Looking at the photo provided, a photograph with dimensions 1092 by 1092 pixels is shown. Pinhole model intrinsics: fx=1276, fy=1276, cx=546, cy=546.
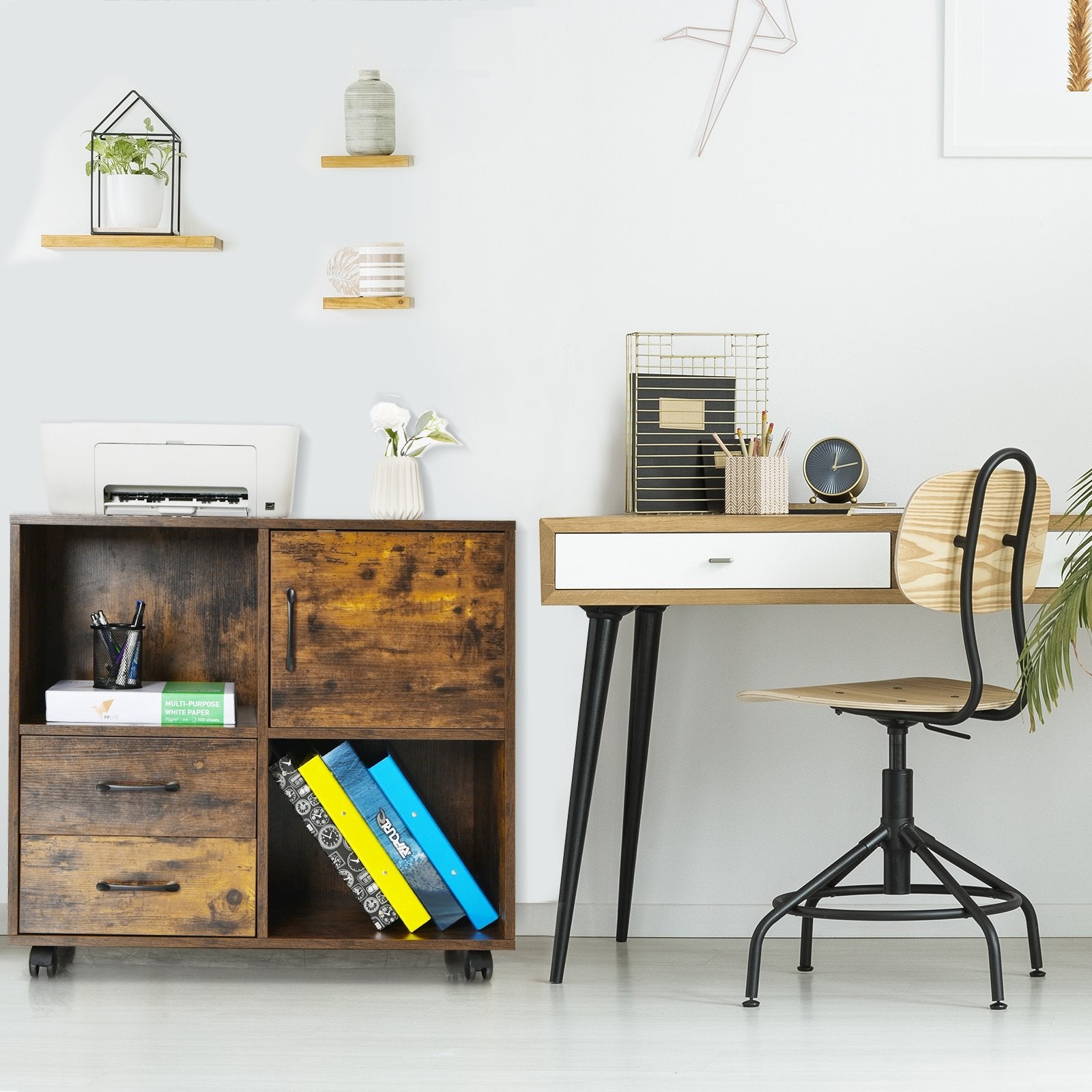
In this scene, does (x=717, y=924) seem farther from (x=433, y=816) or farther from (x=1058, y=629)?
(x=1058, y=629)

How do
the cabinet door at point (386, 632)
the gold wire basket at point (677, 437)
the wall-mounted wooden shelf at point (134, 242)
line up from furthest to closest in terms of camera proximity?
the wall-mounted wooden shelf at point (134, 242) < the gold wire basket at point (677, 437) < the cabinet door at point (386, 632)

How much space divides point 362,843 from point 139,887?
1.37 feet

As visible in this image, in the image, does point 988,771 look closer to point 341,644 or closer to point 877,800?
point 877,800

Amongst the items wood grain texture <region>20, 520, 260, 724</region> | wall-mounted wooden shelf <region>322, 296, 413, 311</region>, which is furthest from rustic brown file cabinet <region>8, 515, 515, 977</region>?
wall-mounted wooden shelf <region>322, 296, 413, 311</region>

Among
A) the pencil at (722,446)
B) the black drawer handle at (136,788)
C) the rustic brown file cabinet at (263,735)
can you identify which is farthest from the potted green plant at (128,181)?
the pencil at (722,446)

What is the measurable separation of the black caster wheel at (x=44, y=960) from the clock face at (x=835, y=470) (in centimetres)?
176

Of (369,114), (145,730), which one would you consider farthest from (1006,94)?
(145,730)

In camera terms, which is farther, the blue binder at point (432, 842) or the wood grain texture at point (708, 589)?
the blue binder at point (432, 842)

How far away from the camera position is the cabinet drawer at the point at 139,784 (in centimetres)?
240

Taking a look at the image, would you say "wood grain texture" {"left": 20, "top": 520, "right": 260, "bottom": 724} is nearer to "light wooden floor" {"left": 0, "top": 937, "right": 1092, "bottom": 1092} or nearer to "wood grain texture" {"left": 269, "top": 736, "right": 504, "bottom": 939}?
"wood grain texture" {"left": 269, "top": 736, "right": 504, "bottom": 939}

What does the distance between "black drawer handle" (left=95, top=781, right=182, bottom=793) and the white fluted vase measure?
685 millimetres

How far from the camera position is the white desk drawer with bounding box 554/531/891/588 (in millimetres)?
2285

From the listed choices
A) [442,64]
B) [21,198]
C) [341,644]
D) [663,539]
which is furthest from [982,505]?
[21,198]

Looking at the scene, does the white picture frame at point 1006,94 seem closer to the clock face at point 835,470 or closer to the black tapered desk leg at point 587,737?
the clock face at point 835,470
